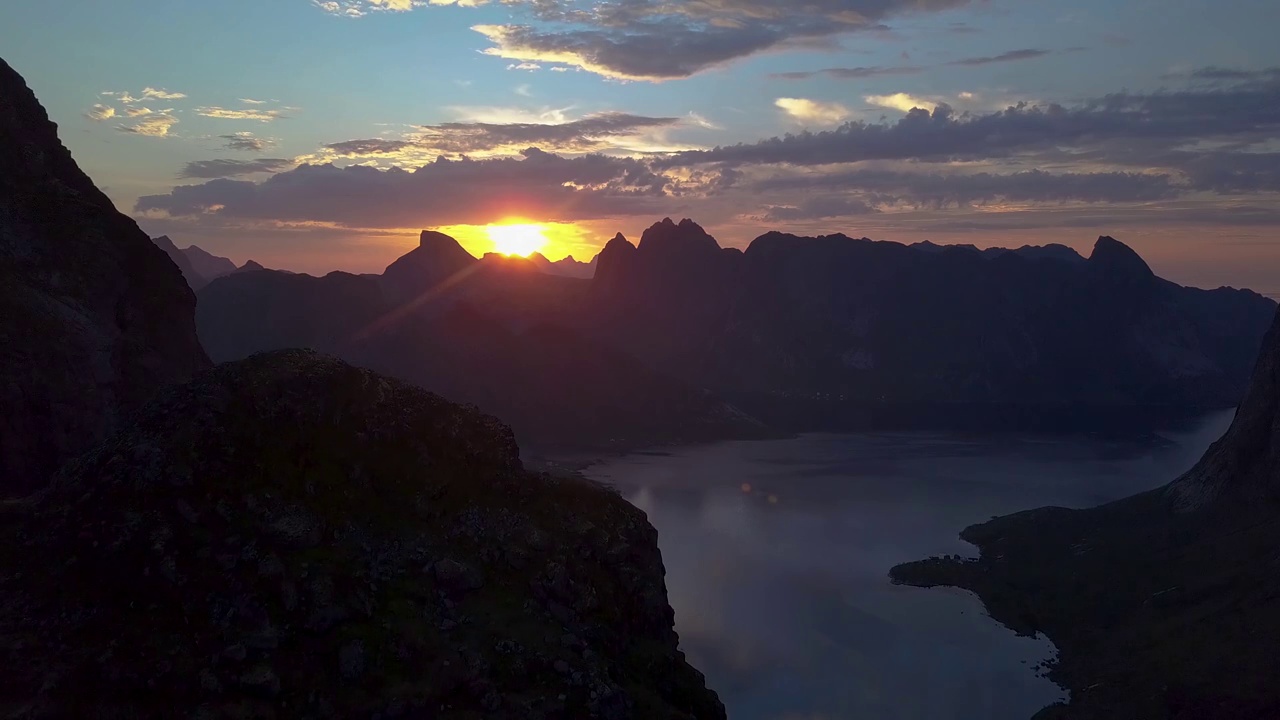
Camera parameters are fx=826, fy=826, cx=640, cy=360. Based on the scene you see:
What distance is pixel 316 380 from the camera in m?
55.8

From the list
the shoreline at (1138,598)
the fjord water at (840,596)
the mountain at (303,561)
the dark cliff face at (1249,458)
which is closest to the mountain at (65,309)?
the mountain at (303,561)

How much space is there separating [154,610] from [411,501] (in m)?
15.7

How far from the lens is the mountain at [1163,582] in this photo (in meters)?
71.8

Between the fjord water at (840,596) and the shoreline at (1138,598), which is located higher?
the shoreline at (1138,598)

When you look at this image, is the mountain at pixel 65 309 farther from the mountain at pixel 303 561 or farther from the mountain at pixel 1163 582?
the mountain at pixel 1163 582

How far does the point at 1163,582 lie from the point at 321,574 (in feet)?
314

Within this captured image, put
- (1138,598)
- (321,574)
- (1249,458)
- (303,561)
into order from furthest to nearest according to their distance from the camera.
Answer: (1249,458) → (1138,598) → (303,561) → (321,574)

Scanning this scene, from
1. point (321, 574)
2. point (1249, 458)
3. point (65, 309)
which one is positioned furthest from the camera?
point (1249, 458)

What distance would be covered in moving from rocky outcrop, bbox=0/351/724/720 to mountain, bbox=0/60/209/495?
45.7 ft

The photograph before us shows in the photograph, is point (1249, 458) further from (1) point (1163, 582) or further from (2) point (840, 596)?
(2) point (840, 596)

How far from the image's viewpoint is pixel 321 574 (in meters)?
47.4

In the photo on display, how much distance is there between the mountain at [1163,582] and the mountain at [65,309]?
282 ft

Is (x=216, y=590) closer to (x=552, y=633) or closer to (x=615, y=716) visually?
(x=552, y=633)

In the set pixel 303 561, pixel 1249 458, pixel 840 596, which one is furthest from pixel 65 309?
pixel 1249 458
